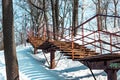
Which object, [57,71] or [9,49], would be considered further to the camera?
[57,71]

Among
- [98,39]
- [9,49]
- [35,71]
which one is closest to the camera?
[9,49]

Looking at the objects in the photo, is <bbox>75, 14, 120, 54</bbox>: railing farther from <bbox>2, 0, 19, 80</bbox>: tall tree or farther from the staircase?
<bbox>2, 0, 19, 80</bbox>: tall tree

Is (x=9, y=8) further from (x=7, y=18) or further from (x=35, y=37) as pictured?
(x=35, y=37)

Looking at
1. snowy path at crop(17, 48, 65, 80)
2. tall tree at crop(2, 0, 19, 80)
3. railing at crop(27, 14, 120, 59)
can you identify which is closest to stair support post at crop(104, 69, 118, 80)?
railing at crop(27, 14, 120, 59)

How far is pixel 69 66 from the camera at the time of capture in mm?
18844

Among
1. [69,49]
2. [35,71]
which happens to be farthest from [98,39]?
[35,71]

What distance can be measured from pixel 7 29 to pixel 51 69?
7488 mm

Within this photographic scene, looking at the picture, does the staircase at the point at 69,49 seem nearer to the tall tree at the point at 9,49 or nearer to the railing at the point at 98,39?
the railing at the point at 98,39

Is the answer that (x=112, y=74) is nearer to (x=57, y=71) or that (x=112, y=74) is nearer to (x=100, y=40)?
(x=100, y=40)

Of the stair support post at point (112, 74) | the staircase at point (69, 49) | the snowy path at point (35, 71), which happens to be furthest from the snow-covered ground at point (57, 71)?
the stair support post at point (112, 74)

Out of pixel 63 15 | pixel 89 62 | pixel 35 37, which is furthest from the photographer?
pixel 63 15

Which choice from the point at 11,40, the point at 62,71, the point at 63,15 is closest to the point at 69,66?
the point at 62,71

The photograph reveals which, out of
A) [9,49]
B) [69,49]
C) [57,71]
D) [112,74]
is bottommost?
[57,71]

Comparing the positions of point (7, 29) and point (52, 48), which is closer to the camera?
point (7, 29)
